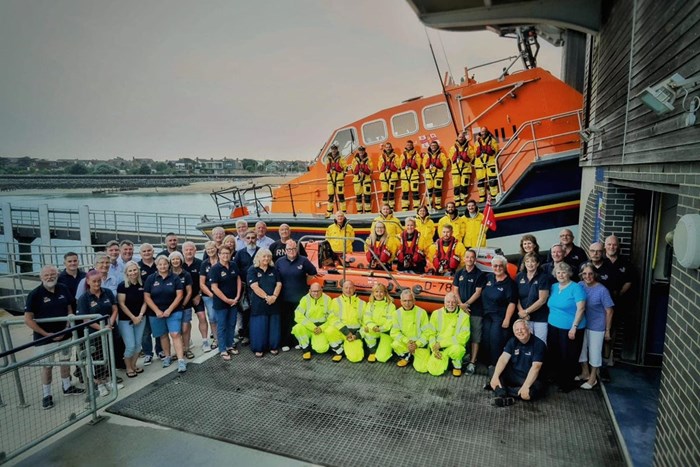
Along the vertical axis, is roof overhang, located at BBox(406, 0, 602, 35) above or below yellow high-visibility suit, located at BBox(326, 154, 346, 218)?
above

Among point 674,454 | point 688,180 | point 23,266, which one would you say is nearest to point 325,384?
point 674,454

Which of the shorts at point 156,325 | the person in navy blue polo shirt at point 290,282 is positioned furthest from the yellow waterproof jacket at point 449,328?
the shorts at point 156,325

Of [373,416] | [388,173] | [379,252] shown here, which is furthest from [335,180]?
[373,416]

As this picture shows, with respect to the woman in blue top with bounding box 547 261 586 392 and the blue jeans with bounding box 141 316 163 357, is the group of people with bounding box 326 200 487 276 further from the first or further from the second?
the blue jeans with bounding box 141 316 163 357

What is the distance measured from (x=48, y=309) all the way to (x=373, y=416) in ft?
11.1

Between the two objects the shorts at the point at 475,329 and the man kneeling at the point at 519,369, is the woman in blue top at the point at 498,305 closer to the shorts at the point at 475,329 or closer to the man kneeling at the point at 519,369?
the shorts at the point at 475,329

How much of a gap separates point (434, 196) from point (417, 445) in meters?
5.23

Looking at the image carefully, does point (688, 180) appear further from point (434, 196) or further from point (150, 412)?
point (434, 196)

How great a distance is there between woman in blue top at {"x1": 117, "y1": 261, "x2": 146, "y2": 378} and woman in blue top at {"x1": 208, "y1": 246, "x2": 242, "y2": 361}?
0.81 metres

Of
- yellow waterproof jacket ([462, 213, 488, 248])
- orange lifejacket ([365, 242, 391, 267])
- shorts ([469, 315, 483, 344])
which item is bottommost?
shorts ([469, 315, 483, 344])

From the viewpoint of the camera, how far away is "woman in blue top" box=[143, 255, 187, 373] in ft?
16.0

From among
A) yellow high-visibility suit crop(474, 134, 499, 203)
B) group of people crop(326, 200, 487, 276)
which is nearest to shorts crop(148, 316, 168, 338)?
group of people crop(326, 200, 487, 276)

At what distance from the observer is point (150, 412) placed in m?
4.05

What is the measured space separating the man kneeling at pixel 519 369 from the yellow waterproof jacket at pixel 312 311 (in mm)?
2035
